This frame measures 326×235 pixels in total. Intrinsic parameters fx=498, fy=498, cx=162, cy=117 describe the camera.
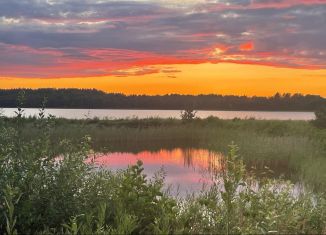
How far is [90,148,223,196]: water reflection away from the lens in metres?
21.1

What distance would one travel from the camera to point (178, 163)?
27.3 meters

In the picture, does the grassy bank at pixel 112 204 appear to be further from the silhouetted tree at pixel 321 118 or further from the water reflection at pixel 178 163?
the silhouetted tree at pixel 321 118

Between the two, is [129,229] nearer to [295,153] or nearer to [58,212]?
[58,212]

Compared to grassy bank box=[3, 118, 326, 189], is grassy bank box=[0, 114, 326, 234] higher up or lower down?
higher up

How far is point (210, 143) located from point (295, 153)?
28.0ft


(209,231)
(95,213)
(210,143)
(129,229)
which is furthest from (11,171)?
(210,143)

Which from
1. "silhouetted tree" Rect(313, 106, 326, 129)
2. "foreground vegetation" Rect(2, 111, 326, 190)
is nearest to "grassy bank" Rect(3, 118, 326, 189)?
"foreground vegetation" Rect(2, 111, 326, 190)

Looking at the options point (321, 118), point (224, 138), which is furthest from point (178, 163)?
point (321, 118)

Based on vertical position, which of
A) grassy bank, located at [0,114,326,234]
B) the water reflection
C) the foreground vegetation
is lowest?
the water reflection

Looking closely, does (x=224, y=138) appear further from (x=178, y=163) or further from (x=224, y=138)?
(x=178, y=163)

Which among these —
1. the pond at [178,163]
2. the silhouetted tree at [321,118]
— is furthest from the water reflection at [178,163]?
the silhouetted tree at [321,118]

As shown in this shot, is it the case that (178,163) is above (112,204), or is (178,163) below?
below

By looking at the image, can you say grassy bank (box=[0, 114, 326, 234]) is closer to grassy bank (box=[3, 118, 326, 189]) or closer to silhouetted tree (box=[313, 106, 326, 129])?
grassy bank (box=[3, 118, 326, 189])

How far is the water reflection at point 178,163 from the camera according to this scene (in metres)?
21.1
